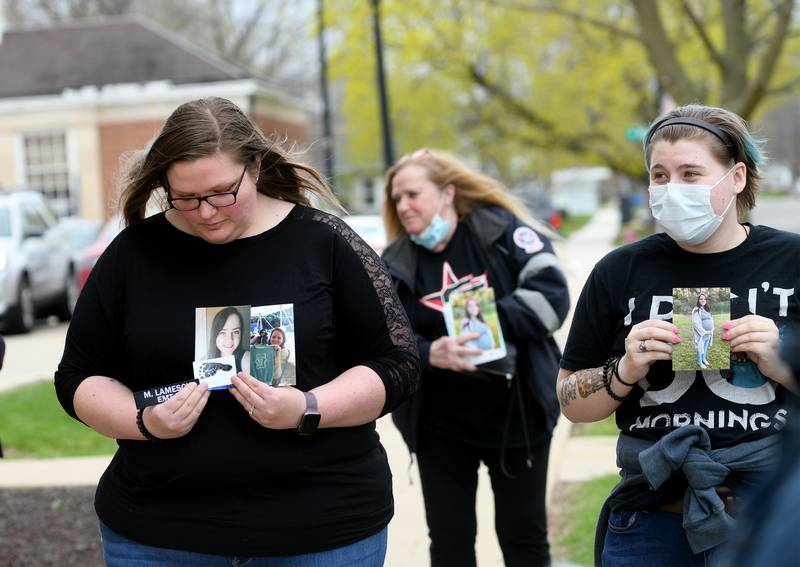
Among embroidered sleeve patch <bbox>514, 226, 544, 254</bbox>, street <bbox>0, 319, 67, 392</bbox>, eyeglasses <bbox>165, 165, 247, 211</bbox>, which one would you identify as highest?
eyeglasses <bbox>165, 165, 247, 211</bbox>

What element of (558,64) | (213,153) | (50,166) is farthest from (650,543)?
(50,166)

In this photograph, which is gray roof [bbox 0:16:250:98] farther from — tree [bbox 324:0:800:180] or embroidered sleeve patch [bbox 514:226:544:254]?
embroidered sleeve patch [bbox 514:226:544:254]

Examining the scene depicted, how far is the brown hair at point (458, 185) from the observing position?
4.64 m

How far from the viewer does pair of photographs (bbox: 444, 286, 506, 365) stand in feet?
14.4

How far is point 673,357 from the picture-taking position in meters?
2.78

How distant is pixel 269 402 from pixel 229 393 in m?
0.16

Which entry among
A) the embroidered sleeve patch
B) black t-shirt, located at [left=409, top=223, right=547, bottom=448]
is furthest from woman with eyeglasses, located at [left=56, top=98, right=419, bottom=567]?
the embroidered sleeve patch

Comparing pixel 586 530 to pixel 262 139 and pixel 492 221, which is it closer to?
pixel 492 221

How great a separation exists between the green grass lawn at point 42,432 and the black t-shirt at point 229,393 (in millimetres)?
5450

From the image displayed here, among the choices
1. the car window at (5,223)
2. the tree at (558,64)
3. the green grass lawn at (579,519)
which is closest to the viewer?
the green grass lawn at (579,519)

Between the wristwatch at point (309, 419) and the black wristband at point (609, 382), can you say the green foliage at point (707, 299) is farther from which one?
the wristwatch at point (309, 419)

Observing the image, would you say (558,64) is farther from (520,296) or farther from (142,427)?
(142,427)

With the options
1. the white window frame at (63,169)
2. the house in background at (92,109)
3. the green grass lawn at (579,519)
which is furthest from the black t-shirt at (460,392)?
the white window frame at (63,169)

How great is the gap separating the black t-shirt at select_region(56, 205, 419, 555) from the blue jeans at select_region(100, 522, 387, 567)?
0.03 m
